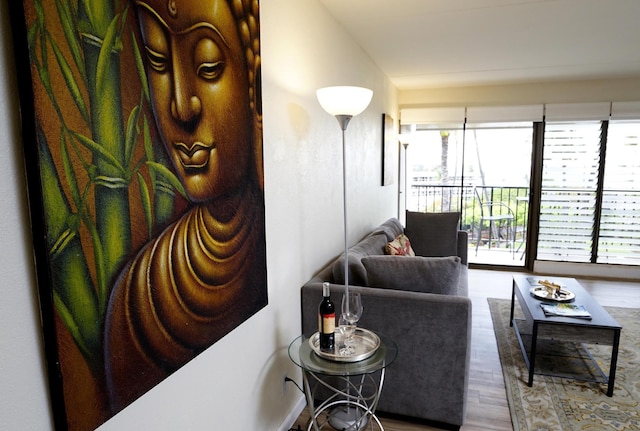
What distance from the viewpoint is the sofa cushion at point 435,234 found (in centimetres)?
409

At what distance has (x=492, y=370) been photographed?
282cm

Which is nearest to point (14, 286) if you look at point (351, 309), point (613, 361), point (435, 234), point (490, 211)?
point (351, 309)

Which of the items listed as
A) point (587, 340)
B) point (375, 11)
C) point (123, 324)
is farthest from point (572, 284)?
point (123, 324)

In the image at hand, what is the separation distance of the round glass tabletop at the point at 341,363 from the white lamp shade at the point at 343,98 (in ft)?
3.74

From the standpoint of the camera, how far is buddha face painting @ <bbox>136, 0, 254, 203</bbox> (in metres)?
1.14

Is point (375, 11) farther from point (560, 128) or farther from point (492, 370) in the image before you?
point (560, 128)

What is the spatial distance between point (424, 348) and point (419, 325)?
125mm

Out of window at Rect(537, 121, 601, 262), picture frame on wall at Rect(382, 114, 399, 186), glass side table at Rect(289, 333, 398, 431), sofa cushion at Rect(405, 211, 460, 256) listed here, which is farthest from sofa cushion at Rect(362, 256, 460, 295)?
window at Rect(537, 121, 601, 262)

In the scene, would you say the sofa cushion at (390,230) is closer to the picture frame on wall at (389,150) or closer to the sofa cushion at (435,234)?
the sofa cushion at (435,234)

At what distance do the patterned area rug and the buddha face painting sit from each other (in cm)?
211

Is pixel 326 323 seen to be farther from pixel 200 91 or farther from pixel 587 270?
pixel 587 270

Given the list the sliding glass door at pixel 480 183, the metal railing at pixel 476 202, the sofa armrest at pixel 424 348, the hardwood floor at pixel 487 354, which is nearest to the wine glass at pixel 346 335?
the sofa armrest at pixel 424 348

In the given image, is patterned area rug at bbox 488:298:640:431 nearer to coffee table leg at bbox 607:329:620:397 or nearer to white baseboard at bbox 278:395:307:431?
coffee table leg at bbox 607:329:620:397

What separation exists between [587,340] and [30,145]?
2.92 metres
